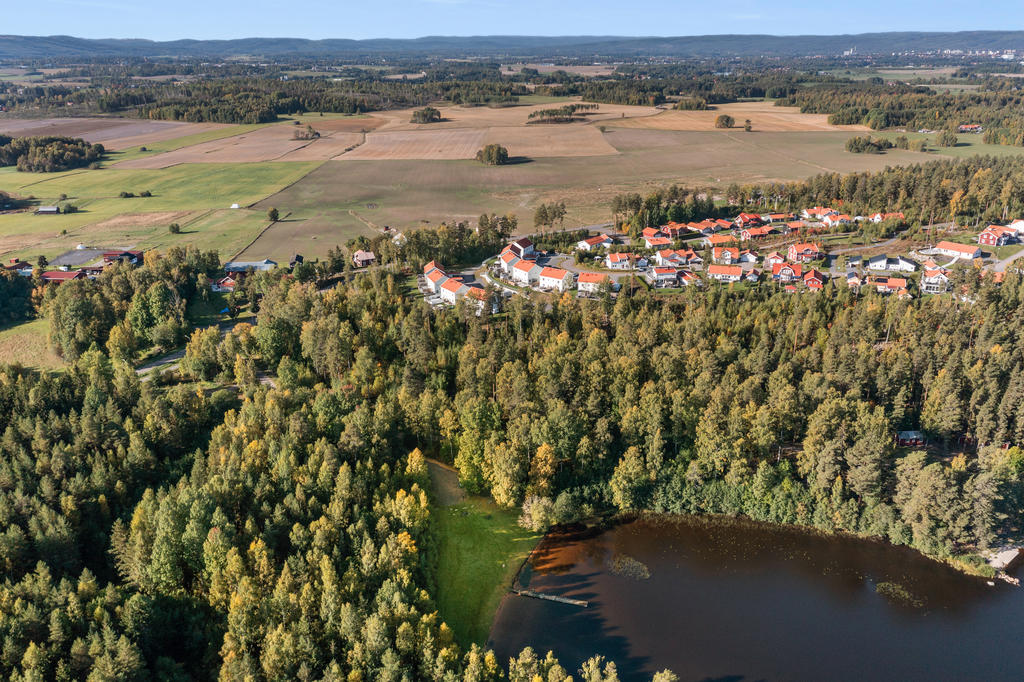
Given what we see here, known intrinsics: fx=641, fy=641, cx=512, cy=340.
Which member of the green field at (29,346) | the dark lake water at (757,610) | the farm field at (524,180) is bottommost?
the dark lake water at (757,610)

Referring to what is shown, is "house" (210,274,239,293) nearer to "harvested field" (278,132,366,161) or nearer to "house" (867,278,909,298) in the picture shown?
"house" (867,278,909,298)

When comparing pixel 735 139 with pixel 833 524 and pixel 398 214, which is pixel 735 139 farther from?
pixel 833 524

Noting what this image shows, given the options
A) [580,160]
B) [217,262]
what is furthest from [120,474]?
[580,160]


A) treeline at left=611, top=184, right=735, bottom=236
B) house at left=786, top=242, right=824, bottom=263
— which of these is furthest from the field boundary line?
house at left=786, top=242, right=824, bottom=263

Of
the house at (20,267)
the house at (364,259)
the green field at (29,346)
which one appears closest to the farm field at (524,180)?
the house at (364,259)

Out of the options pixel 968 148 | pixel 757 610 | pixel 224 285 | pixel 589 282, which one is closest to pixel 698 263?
pixel 589 282

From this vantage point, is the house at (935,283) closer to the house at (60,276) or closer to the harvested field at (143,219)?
the house at (60,276)
